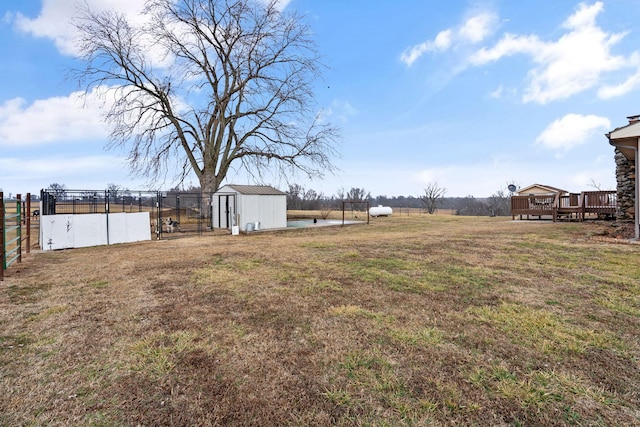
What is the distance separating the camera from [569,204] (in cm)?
1653

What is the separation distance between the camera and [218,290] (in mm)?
4645

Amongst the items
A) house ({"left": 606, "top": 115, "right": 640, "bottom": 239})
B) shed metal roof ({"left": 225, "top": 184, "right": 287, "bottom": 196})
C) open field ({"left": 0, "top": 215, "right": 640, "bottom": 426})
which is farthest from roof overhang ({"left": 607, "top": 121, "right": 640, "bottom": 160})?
shed metal roof ({"left": 225, "top": 184, "right": 287, "bottom": 196})

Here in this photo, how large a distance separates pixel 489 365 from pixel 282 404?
1.64 meters

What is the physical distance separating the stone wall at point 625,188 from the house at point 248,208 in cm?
1435

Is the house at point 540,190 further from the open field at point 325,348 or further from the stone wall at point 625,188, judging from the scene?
the open field at point 325,348

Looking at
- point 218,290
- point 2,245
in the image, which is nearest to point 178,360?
point 218,290

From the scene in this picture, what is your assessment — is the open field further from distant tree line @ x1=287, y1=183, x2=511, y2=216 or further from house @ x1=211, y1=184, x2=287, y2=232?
distant tree line @ x1=287, y1=183, x2=511, y2=216

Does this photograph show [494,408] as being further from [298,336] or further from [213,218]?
[213,218]

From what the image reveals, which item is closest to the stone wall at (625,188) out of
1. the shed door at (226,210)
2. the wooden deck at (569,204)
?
the wooden deck at (569,204)

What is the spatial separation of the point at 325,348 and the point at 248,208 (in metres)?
13.2

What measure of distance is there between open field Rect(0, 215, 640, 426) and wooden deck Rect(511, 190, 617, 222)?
11.9 metres

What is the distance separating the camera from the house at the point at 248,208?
15.1 m

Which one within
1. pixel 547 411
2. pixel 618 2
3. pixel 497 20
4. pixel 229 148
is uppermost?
pixel 497 20

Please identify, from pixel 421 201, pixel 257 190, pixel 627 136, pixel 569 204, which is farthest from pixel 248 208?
pixel 421 201
